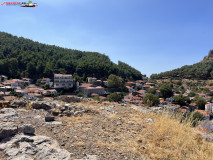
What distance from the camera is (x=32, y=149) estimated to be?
324cm

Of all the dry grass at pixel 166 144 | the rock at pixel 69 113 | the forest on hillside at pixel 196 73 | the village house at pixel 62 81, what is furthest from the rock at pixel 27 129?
the forest on hillside at pixel 196 73

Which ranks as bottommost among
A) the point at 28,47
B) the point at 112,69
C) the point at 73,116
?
the point at 73,116

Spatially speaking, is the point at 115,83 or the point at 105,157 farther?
the point at 115,83

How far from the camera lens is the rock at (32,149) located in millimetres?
2965

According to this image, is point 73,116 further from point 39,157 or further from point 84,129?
point 39,157

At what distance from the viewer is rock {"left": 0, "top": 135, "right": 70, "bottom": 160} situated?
2.97 metres

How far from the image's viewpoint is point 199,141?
388cm

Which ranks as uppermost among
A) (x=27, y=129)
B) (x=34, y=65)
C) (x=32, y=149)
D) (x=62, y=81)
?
(x=34, y=65)

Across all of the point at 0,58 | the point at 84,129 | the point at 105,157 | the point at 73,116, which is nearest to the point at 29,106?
the point at 73,116

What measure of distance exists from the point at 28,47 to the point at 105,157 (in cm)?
7904

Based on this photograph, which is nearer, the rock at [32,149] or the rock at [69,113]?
the rock at [32,149]

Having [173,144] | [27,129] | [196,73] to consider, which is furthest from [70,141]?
[196,73]

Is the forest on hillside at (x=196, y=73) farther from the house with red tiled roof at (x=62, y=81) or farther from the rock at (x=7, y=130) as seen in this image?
the rock at (x=7, y=130)

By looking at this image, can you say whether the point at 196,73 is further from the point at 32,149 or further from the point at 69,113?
the point at 32,149
